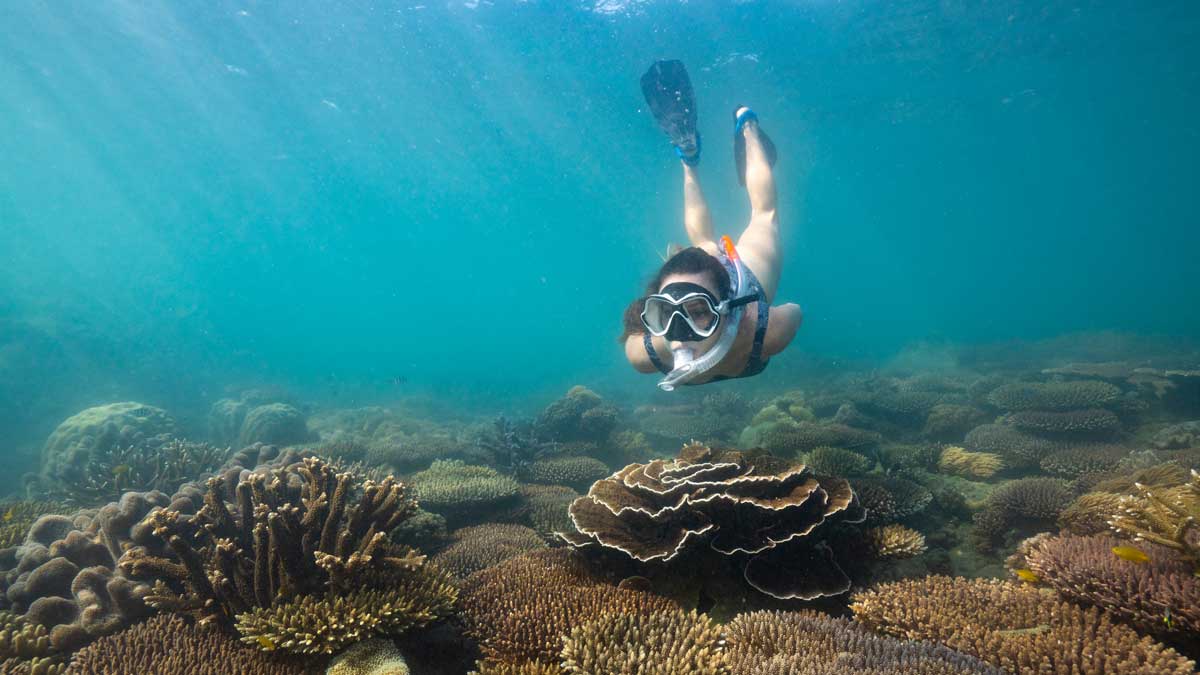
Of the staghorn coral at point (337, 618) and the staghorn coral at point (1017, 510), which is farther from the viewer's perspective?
the staghorn coral at point (1017, 510)

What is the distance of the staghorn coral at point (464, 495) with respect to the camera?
20.3 ft

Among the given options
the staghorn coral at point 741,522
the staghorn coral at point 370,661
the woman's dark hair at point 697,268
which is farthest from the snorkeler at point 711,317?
the staghorn coral at point 370,661

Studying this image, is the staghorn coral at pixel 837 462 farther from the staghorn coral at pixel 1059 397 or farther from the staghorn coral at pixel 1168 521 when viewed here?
the staghorn coral at pixel 1059 397

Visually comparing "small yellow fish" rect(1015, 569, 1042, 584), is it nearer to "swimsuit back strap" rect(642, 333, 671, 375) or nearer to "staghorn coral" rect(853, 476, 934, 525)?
"staghorn coral" rect(853, 476, 934, 525)

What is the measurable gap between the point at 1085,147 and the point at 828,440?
221 feet

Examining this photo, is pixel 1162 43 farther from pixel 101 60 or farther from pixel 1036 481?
pixel 101 60


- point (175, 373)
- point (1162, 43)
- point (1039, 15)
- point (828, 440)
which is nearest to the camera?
point (828, 440)

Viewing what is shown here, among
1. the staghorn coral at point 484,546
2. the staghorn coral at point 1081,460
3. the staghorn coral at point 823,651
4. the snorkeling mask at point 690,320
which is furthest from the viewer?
the staghorn coral at point 1081,460

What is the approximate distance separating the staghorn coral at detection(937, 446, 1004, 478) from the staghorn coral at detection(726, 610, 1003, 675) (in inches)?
234

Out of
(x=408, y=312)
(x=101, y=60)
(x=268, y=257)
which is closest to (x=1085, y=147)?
(x=101, y=60)

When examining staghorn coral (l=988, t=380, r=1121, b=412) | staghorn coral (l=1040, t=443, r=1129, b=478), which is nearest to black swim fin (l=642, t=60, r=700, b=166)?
staghorn coral (l=1040, t=443, r=1129, b=478)

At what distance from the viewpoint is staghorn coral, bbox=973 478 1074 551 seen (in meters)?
5.08

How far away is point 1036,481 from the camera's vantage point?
5.57 m

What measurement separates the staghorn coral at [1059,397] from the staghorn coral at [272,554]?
465 inches
